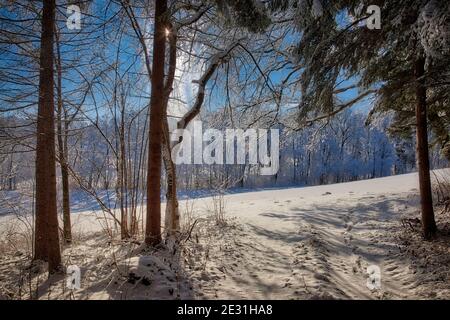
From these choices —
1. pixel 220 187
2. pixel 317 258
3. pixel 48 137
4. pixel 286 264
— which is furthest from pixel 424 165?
pixel 48 137

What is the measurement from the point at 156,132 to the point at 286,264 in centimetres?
305

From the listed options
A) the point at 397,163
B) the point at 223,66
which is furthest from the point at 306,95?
the point at 397,163

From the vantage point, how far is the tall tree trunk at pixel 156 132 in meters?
4.87

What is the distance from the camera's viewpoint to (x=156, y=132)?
4867 mm

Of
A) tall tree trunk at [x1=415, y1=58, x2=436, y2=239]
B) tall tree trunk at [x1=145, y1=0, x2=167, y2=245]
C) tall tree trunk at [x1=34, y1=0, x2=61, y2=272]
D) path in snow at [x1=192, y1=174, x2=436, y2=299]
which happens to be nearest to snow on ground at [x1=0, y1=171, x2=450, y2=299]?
path in snow at [x1=192, y1=174, x2=436, y2=299]

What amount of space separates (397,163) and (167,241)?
47.9 m

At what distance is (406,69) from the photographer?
5484mm

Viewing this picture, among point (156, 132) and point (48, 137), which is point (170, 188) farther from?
point (48, 137)

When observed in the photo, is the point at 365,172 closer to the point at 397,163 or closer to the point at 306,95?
the point at 397,163

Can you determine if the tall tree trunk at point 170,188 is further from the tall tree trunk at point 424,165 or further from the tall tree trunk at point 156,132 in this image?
the tall tree trunk at point 424,165

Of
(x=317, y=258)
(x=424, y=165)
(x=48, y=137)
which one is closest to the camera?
(x=48, y=137)

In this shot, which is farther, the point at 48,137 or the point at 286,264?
the point at 286,264
